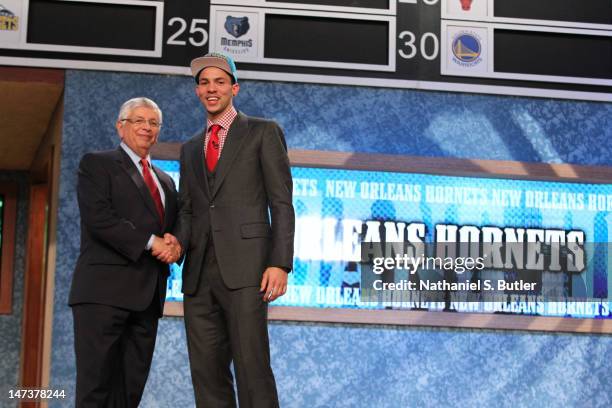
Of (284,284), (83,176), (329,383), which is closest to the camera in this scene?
(284,284)

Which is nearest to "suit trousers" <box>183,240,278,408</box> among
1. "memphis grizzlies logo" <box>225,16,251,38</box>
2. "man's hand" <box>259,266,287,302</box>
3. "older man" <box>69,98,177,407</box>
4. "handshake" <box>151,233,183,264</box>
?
"man's hand" <box>259,266,287,302</box>

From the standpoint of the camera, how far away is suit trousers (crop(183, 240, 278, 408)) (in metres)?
2.72

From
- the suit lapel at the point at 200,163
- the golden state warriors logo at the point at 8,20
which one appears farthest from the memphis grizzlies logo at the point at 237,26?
the suit lapel at the point at 200,163

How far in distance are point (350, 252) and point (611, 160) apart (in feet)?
4.78

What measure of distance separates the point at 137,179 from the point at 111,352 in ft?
1.96

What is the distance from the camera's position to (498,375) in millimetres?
4355

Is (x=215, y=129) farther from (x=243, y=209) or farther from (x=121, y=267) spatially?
(x=121, y=267)

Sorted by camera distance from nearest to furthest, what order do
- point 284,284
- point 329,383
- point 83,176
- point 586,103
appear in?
point 284,284, point 83,176, point 329,383, point 586,103

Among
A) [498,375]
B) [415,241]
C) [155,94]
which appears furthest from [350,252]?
[155,94]

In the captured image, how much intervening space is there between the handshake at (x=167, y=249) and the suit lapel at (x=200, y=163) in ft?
0.65

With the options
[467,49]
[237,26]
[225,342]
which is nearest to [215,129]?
[225,342]

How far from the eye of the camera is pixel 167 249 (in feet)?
9.52

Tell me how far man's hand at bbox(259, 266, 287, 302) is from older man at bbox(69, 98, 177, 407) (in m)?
0.38

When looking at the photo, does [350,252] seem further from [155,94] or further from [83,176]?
[83,176]
